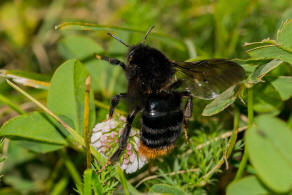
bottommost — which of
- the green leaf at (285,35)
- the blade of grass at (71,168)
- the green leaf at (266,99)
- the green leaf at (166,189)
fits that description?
the blade of grass at (71,168)

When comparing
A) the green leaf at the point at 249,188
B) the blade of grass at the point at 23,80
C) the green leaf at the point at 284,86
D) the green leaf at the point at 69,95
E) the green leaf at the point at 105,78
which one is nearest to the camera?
the green leaf at the point at 249,188

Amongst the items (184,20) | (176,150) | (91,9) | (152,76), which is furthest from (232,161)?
(91,9)

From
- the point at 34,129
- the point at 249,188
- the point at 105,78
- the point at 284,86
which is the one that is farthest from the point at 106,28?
the point at 249,188

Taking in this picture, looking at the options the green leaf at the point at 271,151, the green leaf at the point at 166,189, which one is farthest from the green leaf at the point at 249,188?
the green leaf at the point at 166,189

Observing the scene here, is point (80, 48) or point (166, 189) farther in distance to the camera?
point (80, 48)

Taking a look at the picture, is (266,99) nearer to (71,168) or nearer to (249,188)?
(249,188)

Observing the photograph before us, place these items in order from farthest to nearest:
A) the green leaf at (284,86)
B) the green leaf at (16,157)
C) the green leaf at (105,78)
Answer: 1. the green leaf at (105,78)
2. the green leaf at (16,157)
3. the green leaf at (284,86)

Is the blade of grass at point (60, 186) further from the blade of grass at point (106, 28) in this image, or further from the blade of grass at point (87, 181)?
the blade of grass at point (106, 28)
